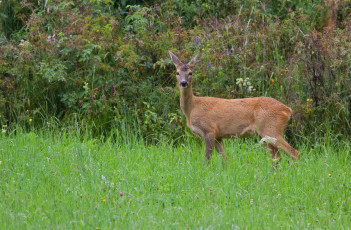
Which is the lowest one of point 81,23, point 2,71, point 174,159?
point 174,159

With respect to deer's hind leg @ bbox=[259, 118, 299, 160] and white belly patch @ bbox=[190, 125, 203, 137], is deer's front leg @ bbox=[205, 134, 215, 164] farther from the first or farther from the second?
deer's hind leg @ bbox=[259, 118, 299, 160]

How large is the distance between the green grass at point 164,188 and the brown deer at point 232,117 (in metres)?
0.20

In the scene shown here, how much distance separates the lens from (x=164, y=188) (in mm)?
5156

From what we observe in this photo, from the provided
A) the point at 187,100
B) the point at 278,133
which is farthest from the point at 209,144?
Result: the point at 278,133

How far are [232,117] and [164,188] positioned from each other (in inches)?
73.1

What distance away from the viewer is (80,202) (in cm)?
457

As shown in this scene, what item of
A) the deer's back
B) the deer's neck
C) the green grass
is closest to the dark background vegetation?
the deer's neck

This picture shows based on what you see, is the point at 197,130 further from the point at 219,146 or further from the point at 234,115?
the point at 234,115

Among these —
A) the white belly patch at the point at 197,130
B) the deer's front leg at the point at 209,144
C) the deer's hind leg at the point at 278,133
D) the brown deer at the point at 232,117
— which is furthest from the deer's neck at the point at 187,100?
the deer's hind leg at the point at 278,133

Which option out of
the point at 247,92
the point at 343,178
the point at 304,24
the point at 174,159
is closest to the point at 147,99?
the point at 247,92

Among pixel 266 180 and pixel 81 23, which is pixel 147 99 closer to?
pixel 81 23

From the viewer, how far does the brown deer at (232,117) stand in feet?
21.4

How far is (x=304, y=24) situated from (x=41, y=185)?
5.42 metres

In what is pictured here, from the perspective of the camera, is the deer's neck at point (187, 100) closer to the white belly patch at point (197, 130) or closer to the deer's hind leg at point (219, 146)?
the white belly patch at point (197, 130)
